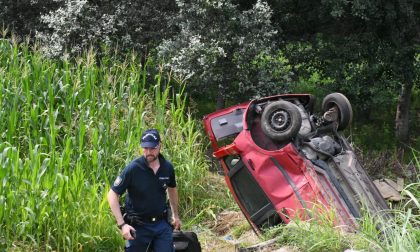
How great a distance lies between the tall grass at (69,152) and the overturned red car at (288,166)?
4.59 feet

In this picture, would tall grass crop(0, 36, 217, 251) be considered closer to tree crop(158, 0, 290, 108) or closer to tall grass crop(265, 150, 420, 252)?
tree crop(158, 0, 290, 108)

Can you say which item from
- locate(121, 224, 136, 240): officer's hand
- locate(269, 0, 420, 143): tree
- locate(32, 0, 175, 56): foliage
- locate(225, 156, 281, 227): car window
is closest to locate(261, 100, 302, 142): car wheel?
locate(225, 156, 281, 227): car window

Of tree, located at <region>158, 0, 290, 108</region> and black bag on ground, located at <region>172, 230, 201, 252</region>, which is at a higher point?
tree, located at <region>158, 0, 290, 108</region>

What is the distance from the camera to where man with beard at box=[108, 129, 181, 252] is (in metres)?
5.50

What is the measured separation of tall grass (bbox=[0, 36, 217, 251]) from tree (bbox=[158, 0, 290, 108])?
1.30 m

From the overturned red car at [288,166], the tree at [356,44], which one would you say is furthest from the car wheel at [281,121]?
the tree at [356,44]

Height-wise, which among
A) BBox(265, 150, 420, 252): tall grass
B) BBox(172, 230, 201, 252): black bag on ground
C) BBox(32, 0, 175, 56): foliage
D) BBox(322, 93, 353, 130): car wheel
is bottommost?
BBox(265, 150, 420, 252): tall grass

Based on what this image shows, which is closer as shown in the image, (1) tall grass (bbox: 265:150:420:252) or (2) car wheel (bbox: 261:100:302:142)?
(1) tall grass (bbox: 265:150:420:252)

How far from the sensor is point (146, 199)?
18.5 feet

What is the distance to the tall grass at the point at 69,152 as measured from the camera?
6434mm

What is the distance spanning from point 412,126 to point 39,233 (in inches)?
443

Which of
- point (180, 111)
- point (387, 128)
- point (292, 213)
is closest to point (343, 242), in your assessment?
point (292, 213)

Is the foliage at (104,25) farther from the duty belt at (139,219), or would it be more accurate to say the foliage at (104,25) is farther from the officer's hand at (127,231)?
the officer's hand at (127,231)

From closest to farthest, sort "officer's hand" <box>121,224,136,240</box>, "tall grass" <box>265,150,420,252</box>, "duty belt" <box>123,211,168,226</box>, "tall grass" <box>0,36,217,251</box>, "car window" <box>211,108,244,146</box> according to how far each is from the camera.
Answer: "tall grass" <box>265,150,420,252</box> < "officer's hand" <box>121,224,136,240</box> < "duty belt" <box>123,211,168,226</box> < "tall grass" <box>0,36,217,251</box> < "car window" <box>211,108,244,146</box>
